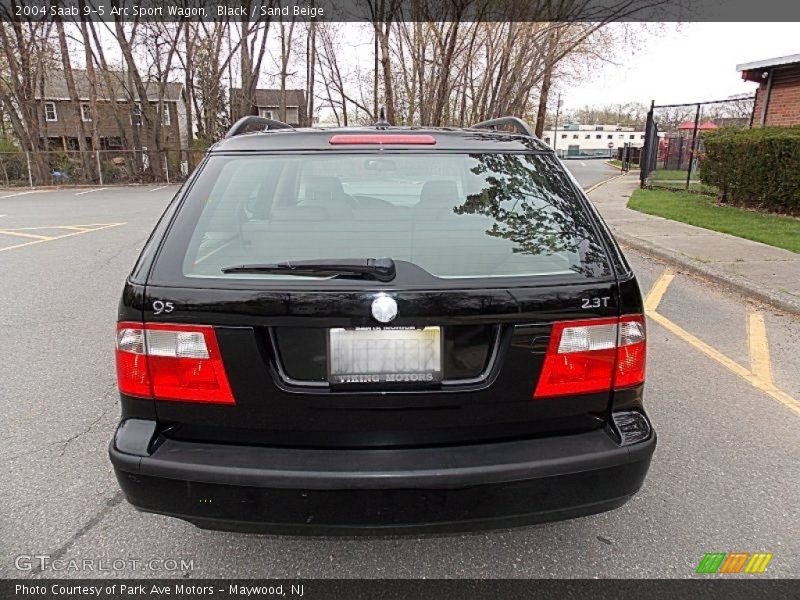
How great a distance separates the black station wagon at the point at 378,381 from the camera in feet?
5.80

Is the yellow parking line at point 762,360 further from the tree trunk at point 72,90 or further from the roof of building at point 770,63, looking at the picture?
the tree trunk at point 72,90

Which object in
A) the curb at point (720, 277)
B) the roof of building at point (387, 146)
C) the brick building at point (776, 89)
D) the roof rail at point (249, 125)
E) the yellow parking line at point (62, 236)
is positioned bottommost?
the yellow parking line at point (62, 236)

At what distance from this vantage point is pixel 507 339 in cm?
182

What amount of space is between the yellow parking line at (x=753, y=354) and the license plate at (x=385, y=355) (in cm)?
301

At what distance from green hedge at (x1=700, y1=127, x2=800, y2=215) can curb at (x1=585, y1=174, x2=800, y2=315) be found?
151 inches

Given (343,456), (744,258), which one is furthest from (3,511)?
(744,258)

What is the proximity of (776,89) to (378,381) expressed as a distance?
1691 centimetres

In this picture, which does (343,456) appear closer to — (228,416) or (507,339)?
(228,416)

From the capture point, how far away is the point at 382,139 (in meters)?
2.34

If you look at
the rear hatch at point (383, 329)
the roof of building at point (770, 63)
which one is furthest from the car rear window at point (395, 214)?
the roof of building at point (770, 63)

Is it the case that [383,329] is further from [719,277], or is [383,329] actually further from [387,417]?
[719,277]

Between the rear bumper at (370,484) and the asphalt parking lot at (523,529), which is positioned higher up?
the rear bumper at (370,484)

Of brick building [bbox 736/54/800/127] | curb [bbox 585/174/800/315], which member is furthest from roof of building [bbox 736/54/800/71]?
curb [bbox 585/174/800/315]

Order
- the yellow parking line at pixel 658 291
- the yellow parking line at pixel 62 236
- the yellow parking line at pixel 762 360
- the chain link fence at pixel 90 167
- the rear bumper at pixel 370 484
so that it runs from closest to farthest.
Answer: the rear bumper at pixel 370 484 → the yellow parking line at pixel 762 360 → the yellow parking line at pixel 658 291 → the yellow parking line at pixel 62 236 → the chain link fence at pixel 90 167
